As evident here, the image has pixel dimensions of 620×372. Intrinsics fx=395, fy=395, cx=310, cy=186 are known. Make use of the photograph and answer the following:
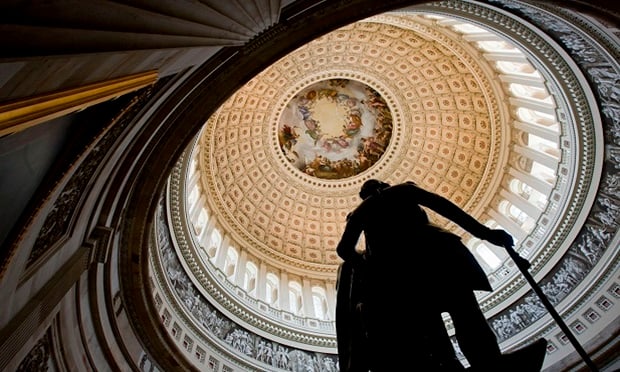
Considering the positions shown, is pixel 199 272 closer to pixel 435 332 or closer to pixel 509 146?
pixel 435 332

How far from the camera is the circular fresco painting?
22253mm

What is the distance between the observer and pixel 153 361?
8359 millimetres

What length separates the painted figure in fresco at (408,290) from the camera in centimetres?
331

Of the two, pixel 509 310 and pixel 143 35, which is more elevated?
pixel 509 310

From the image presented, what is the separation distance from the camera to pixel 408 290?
3707 mm

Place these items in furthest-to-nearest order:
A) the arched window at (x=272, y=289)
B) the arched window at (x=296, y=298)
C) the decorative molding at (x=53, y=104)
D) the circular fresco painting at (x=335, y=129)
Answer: the circular fresco painting at (x=335, y=129) < the arched window at (x=296, y=298) < the arched window at (x=272, y=289) < the decorative molding at (x=53, y=104)

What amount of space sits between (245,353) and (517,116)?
14632mm

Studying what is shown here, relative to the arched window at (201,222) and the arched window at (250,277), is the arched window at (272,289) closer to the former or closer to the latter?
the arched window at (250,277)

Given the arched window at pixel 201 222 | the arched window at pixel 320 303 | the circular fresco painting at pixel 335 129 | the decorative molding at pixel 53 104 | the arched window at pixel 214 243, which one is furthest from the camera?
the circular fresco painting at pixel 335 129

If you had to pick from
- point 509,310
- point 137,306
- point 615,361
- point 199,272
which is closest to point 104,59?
point 137,306

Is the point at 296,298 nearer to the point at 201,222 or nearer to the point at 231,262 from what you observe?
the point at 231,262

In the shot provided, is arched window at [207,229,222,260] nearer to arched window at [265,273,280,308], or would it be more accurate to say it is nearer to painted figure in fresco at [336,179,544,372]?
arched window at [265,273,280,308]

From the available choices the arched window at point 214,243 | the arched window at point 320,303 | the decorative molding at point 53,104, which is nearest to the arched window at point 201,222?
the arched window at point 214,243

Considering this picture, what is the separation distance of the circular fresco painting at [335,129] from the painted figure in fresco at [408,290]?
60.1ft
